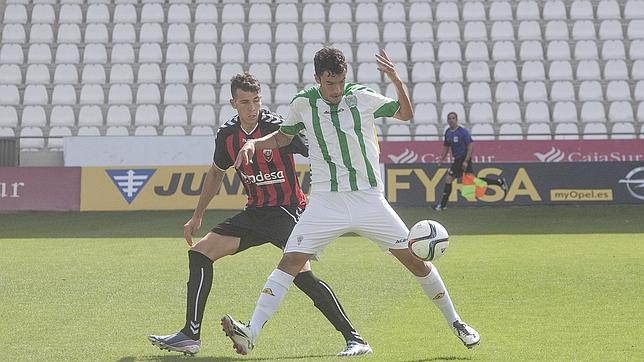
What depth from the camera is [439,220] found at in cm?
1781

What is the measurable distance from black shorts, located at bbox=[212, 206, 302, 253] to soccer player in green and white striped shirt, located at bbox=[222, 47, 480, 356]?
0.56m

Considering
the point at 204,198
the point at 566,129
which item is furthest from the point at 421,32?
the point at 204,198

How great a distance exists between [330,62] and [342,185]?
2.62ft

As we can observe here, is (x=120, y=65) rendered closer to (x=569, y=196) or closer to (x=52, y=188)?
(x=52, y=188)

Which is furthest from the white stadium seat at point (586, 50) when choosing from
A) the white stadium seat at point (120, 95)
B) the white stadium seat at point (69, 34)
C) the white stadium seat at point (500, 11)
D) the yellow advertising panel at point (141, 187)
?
the white stadium seat at point (69, 34)

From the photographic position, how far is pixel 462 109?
24.5 m

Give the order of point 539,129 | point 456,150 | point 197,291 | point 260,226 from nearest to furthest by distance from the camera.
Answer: point 197,291
point 260,226
point 456,150
point 539,129

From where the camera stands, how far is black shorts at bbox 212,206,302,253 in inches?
261

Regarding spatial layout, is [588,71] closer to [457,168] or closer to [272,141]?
[457,168]

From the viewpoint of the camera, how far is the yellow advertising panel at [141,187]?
21.0m

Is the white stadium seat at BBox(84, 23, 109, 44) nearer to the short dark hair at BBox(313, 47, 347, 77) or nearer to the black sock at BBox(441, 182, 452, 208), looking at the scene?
the black sock at BBox(441, 182, 452, 208)

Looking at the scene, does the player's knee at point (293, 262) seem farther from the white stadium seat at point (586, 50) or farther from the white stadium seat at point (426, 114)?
the white stadium seat at point (586, 50)

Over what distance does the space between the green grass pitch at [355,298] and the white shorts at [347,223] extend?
73 centimetres

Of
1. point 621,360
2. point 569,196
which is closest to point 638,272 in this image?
point 621,360
